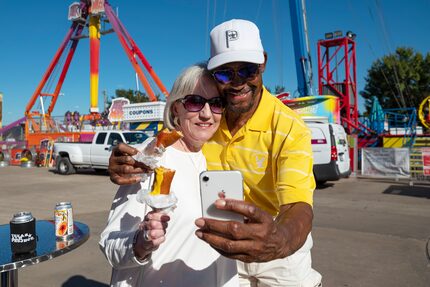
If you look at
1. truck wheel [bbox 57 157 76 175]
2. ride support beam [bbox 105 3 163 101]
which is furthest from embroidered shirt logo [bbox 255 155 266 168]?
ride support beam [bbox 105 3 163 101]

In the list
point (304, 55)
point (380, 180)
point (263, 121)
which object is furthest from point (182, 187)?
point (304, 55)

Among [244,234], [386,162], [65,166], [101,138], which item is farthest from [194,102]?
[65,166]

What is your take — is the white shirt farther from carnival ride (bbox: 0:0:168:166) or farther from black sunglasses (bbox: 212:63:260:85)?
carnival ride (bbox: 0:0:168:166)

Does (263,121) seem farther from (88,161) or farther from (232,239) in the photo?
(88,161)

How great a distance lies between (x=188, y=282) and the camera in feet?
5.16

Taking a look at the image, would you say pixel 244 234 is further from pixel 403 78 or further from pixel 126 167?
Answer: pixel 403 78

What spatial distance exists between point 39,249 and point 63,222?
0.98 ft

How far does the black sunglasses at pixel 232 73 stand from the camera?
1.70 m

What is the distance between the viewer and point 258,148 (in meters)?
1.77

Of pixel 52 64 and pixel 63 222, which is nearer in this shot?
pixel 63 222

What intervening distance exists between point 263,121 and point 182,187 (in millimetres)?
560

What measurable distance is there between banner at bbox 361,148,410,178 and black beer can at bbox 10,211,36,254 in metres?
12.9

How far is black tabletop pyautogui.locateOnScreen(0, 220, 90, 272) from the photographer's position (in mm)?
1921

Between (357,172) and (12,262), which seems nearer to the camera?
(12,262)
